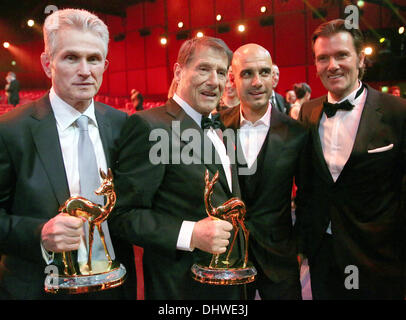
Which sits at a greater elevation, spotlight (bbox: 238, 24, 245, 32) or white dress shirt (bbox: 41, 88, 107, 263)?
spotlight (bbox: 238, 24, 245, 32)

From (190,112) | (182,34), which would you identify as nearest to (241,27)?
(182,34)

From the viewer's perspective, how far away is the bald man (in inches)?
74.5

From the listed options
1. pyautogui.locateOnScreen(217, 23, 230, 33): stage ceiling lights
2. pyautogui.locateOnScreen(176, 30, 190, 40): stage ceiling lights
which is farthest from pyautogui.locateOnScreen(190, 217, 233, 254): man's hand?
pyautogui.locateOnScreen(176, 30, 190, 40): stage ceiling lights

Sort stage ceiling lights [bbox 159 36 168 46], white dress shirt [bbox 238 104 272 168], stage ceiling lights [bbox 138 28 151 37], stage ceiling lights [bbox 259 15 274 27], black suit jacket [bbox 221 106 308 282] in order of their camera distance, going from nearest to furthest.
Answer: black suit jacket [bbox 221 106 308 282] → white dress shirt [bbox 238 104 272 168] → stage ceiling lights [bbox 259 15 274 27] → stage ceiling lights [bbox 159 36 168 46] → stage ceiling lights [bbox 138 28 151 37]

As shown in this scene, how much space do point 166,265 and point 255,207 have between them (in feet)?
1.79

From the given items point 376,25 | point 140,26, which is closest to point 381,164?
point 376,25

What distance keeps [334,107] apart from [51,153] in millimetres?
1455

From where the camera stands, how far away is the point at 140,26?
16922 millimetres

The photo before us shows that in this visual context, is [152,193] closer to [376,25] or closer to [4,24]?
[376,25]

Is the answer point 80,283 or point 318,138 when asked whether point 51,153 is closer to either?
point 80,283

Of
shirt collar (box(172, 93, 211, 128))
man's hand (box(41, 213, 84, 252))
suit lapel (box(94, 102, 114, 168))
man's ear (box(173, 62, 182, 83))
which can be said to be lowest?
man's hand (box(41, 213, 84, 252))

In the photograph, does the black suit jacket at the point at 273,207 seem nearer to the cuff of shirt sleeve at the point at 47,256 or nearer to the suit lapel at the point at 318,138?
the suit lapel at the point at 318,138

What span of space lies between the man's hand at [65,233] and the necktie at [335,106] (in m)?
1.47

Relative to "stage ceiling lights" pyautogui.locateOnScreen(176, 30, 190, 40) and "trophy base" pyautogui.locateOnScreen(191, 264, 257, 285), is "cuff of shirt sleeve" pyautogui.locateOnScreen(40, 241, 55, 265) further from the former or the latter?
"stage ceiling lights" pyautogui.locateOnScreen(176, 30, 190, 40)
